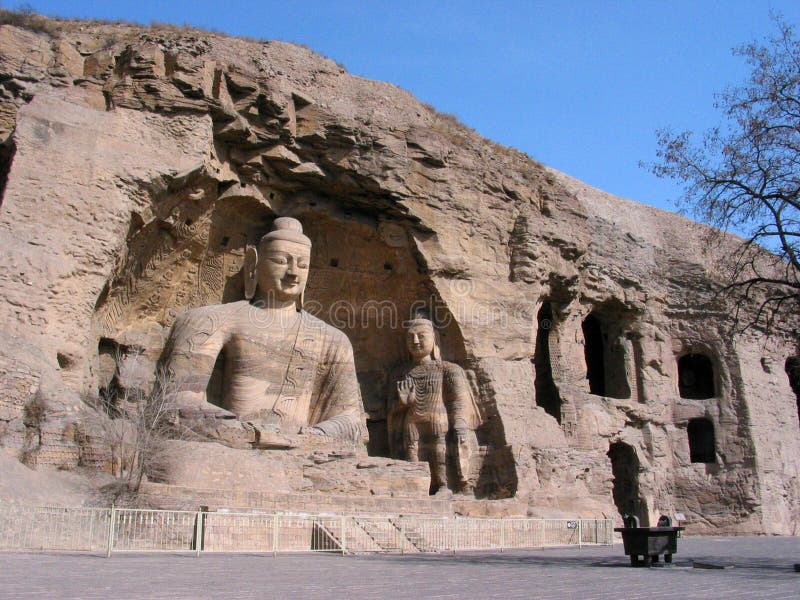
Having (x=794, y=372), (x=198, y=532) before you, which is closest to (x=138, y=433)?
(x=198, y=532)

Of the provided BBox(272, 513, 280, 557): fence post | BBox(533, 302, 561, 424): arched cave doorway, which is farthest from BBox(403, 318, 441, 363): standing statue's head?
BBox(272, 513, 280, 557): fence post

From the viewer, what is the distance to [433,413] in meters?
16.4

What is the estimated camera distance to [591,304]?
20.2 metres

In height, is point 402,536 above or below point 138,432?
below

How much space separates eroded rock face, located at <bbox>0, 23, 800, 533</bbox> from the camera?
13.0 metres

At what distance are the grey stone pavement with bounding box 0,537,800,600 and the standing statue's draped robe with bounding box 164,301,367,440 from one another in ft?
18.0

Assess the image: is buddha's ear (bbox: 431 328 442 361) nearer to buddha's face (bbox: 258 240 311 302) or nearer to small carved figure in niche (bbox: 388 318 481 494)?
small carved figure in niche (bbox: 388 318 481 494)

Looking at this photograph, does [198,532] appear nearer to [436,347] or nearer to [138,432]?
[138,432]

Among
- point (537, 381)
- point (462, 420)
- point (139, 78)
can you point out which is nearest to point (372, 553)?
point (462, 420)

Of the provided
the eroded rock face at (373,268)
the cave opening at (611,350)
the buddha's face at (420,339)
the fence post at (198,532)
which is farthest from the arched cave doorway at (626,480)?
the fence post at (198,532)

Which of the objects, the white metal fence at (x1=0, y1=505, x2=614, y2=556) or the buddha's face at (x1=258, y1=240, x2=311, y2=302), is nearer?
the white metal fence at (x1=0, y1=505, x2=614, y2=556)

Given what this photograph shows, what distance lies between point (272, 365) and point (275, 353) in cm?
22

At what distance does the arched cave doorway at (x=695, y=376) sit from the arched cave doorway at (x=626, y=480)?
9.61ft

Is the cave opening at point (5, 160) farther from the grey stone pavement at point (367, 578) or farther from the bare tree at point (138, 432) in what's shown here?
the grey stone pavement at point (367, 578)
